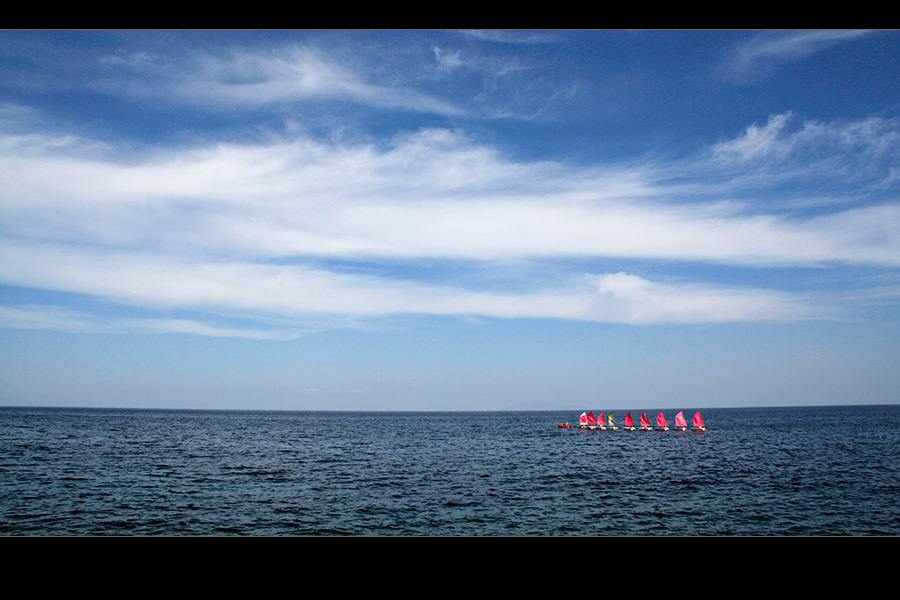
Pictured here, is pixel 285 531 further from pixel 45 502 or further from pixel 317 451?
pixel 317 451

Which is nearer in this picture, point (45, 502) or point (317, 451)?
point (45, 502)

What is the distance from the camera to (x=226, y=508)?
21.8 meters

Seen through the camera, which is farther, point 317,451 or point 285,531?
point 317,451
